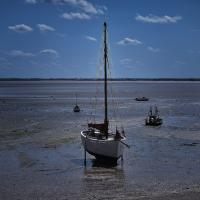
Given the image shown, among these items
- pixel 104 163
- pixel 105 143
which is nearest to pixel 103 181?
pixel 105 143

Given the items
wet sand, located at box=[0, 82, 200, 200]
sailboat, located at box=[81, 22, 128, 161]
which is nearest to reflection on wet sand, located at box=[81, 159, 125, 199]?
wet sand, located at box=[0, 82, 200, 200]

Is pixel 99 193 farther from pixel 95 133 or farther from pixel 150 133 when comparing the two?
pixel 150 133

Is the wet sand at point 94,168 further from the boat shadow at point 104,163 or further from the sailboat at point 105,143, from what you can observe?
the sailboat at point 105,143

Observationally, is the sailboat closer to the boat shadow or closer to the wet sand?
the boat shadow

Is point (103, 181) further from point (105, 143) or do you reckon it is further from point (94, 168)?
point (105, 143)

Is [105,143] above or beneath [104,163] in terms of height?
above

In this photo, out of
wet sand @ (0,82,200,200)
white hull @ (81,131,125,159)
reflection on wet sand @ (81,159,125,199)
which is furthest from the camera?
white hull @ (81,131,125,159)

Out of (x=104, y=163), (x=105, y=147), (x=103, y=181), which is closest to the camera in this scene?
(x=103, y=181)

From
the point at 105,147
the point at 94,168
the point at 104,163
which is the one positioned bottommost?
the point at 94,168

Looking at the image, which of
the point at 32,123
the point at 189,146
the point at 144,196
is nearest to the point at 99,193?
the point at 144,196

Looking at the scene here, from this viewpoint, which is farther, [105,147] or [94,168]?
[105,147]

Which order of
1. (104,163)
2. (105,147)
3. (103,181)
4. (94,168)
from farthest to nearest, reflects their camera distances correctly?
(104,163), (105,147), (94,168), (103,181)

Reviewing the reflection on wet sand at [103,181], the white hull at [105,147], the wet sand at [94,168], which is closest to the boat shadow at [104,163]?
the reflection on wet sand at [103,181]

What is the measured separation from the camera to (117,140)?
37.2 m
